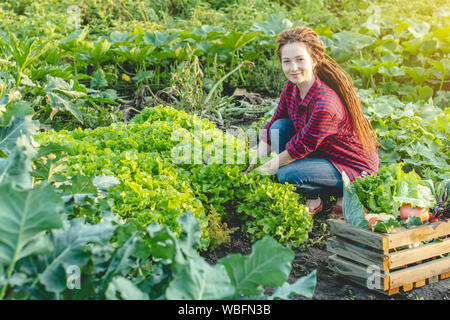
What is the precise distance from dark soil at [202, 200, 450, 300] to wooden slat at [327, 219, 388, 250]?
0.26 meters

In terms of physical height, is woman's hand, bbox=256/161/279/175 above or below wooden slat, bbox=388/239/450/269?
above

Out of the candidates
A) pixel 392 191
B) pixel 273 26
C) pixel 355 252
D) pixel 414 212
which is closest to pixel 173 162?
pixel 355 252

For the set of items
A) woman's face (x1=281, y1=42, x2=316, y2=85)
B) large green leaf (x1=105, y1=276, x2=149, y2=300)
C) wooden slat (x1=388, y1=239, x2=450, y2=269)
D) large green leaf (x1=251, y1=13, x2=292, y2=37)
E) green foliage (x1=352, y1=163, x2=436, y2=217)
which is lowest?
wooden slat (x1=388, y1=239, x2=450, y2=269)

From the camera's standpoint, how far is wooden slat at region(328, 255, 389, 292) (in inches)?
88.4

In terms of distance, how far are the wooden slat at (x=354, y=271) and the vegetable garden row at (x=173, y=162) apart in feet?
0.77

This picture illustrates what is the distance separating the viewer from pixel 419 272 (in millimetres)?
2350

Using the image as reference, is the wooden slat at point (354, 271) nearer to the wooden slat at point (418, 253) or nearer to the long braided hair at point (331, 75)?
the wooden slat at point (418, 253)

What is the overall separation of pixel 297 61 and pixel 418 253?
1482 mm

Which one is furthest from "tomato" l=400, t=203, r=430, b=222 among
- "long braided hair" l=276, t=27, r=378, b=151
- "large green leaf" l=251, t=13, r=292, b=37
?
"large green leaf" l=251, t=13, r=292, b=37

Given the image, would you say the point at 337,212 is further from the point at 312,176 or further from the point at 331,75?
the point at 331,75

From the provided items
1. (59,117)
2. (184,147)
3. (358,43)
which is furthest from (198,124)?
(358,43)

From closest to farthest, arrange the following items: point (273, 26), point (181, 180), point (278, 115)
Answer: point (181, 180), point (278, 115), point (273, 26)

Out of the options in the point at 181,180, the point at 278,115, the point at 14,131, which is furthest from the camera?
the point at 278,115

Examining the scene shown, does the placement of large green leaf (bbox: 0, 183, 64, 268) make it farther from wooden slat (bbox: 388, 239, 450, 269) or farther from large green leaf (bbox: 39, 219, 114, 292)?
wooden slat (bbox: 388, 239, 450, 269)
